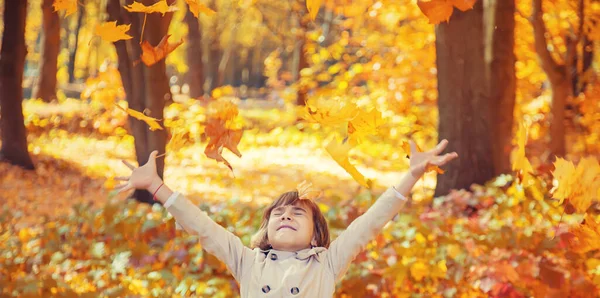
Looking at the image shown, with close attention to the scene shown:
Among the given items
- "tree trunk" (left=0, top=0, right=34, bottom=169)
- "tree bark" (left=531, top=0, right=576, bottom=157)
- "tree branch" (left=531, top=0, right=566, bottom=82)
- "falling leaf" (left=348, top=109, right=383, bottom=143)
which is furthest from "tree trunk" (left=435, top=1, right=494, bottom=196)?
"tree trunk" (left=0, top=0, right=34, bottom=169)

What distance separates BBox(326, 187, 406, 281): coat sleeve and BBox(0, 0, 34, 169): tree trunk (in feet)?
31.3

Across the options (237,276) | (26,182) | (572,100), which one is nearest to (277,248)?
(237,276)

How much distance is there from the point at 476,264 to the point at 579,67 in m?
7.49

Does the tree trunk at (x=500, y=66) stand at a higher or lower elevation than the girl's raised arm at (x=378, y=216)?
lower

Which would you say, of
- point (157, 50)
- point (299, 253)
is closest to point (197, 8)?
point (157, 50)

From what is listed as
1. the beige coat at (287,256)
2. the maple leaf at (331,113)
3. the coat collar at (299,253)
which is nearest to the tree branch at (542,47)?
the maple leaf at (331,113)

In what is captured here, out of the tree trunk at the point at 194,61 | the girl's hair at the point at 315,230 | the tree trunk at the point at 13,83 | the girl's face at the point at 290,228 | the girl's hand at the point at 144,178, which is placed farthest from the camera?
the tree trunk at the point at 194,61

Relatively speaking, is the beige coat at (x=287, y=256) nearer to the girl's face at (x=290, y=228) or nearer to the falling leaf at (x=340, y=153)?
the girl's face at (x=290, y=228)

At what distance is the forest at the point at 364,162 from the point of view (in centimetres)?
417

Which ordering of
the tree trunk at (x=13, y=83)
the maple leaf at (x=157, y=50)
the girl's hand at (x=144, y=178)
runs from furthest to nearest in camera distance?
the tree trunk at (x=13, y=83) < the maple leaf at (x=157, y=50) < the girl's hand at (x=144, y=178)

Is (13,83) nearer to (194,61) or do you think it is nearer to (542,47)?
(542,47)

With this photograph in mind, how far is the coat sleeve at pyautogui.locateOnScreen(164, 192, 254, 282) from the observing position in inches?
111

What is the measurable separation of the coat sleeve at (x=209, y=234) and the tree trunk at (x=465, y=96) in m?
5.11

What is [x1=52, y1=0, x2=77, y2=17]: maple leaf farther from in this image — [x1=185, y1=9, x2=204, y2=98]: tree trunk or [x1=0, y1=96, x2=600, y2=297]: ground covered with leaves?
[x1=185, y1=9, x2=204, y2=98]: tree trunk
